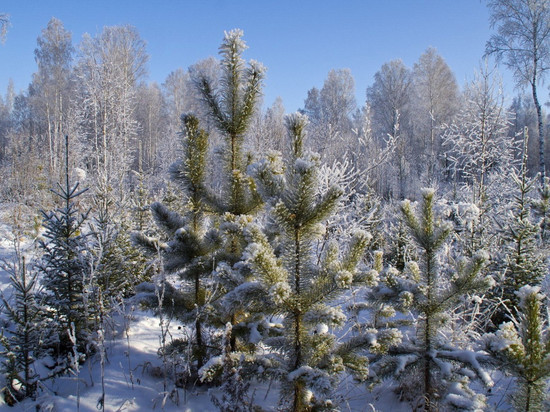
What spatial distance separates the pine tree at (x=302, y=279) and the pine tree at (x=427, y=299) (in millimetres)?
348

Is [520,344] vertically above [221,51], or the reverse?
[221,51]

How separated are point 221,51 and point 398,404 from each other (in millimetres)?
3371

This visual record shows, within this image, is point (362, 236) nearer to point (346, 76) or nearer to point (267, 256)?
point (267, 256)

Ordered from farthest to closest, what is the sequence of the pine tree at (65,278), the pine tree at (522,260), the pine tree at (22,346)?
the pine tree at (522,260) < the pine tree at (65,278) < the pine tree at (22,346)

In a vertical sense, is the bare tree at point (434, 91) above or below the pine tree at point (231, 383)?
above

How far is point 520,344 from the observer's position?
6.01 feet

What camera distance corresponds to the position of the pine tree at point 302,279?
1.88 metres

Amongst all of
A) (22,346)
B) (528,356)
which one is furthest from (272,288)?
(22,346)

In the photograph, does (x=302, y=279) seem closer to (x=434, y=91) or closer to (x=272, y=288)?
(x=272, y=288)

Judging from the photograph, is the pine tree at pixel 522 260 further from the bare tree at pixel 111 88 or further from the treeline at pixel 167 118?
the bare tree at pixel 111 88

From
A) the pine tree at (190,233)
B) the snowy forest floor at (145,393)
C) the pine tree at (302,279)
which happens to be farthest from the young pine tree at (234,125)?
the pine tree at (302,279)

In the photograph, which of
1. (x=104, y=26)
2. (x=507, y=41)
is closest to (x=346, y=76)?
(x=507, y=41)

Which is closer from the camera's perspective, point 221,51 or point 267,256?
point 267,256

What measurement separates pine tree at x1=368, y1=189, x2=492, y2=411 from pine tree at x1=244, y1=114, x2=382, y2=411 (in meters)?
0.35
